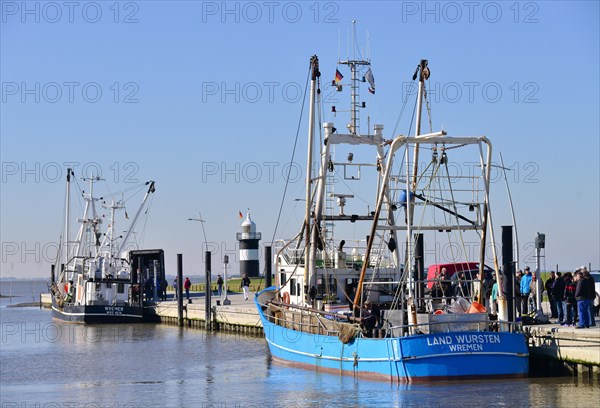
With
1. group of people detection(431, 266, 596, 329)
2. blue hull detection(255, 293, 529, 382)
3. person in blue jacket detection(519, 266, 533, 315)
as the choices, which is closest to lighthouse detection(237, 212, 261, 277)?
group of people detection(431, 266, 596, 329)

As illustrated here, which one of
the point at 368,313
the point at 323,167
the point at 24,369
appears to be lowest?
the point at 24,369

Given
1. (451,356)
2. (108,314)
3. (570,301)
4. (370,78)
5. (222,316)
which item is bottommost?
(108,314)

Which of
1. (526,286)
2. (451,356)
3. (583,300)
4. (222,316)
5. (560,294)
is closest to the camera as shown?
(451,356)

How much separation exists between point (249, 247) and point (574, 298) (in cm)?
5718

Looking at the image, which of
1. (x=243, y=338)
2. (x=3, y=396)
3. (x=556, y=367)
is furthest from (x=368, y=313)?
(x=243, y=338)

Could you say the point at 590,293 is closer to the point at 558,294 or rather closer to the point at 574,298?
the point at 574,298

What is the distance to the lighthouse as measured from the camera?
82.2 metres

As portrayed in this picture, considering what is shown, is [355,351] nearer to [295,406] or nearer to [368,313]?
[368,313]

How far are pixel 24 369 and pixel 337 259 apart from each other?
445 inches

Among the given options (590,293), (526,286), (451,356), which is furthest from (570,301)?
(451,356)

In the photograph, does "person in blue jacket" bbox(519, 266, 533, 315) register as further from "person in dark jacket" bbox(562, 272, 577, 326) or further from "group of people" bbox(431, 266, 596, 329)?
"person in dark jacket" bbox(562, 272, 577, 326)

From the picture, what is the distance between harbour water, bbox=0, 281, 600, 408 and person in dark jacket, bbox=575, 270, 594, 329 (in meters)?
1.72

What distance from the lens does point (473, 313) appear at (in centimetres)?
2470

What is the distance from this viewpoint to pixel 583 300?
25.1 meters
